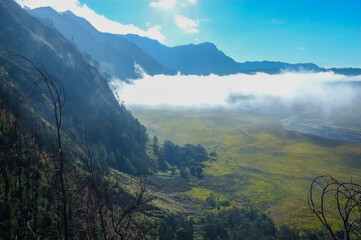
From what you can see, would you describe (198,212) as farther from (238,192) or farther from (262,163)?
(262,163)

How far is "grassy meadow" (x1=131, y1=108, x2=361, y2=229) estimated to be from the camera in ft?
223

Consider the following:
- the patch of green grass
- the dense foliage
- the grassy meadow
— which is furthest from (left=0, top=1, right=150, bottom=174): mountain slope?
the grassy meadow

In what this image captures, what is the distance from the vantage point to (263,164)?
102500mm

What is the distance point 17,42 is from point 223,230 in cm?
8110

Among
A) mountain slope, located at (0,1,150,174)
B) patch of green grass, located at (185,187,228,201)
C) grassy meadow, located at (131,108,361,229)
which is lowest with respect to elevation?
patch of green grass, located at (185,187,228,201)

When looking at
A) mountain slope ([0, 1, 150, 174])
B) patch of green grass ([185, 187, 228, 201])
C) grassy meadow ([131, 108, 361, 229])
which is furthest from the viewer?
mountain slope ([0, 1, 150, 174])

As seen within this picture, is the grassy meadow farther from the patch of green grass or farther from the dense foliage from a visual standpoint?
the dense foliage

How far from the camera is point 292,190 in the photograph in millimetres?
75688

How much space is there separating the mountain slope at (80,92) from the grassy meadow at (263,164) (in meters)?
24.1

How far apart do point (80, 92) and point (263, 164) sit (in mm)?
68959

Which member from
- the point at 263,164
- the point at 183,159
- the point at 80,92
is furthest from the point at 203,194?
the point at 80,92

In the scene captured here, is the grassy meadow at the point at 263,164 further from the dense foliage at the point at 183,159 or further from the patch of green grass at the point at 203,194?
the dense foliage at the point at 183,159

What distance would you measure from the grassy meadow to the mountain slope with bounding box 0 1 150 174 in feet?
79.2

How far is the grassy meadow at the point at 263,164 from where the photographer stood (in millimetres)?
68075
